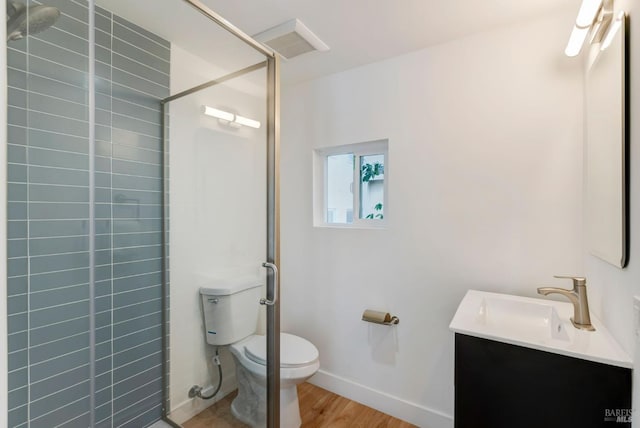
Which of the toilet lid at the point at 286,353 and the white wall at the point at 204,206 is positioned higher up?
the white wall at the point at 204,206

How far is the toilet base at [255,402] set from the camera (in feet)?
5.46

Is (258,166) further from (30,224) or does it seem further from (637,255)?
(637,255)

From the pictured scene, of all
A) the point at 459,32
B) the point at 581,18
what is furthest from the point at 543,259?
the point at 459,32

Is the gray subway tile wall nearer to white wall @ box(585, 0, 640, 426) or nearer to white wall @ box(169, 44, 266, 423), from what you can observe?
white wall @ box(169, 44, 266, 423)

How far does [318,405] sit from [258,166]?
166cm

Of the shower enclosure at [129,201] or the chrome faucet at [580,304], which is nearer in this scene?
the shower enclosure at [129,201]

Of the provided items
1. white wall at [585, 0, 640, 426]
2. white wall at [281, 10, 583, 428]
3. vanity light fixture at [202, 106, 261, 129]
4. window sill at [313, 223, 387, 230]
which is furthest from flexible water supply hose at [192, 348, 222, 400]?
white wall at [585, 0, 640, 426]

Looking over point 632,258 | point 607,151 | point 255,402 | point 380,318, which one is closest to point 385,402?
point 380,318

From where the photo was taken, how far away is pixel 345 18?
1605mm

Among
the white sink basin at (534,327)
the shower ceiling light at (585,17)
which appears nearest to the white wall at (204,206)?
the white sink basin at (534,327)

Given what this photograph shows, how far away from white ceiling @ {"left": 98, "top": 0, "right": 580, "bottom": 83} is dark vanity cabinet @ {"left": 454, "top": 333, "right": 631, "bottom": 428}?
1.52 meters

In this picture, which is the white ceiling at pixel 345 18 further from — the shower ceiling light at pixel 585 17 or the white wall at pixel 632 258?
the white wall at pixel 632 258

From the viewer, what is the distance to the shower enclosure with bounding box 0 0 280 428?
43.2 inches

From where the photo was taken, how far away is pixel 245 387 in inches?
67.8
